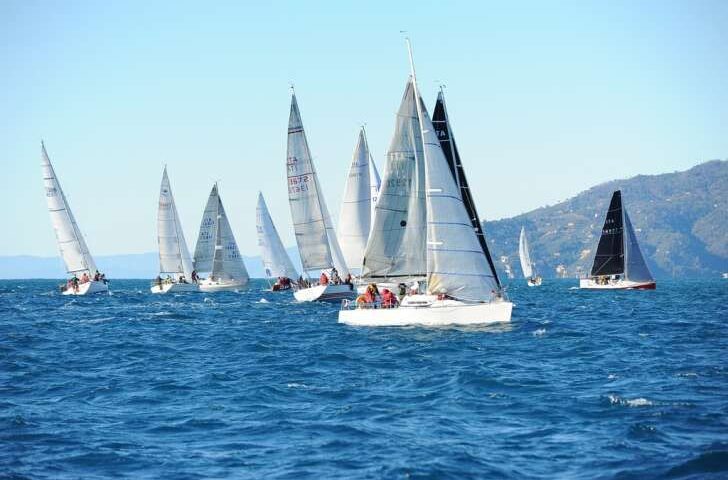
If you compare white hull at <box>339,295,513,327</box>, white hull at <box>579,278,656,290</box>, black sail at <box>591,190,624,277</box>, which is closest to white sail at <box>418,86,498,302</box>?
white hull at <box>339,295,513,327</box>

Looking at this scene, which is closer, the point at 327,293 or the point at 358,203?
the point at 327,293

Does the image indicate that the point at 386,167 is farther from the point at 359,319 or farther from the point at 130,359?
the point at 130,359

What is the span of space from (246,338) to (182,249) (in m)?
64.9

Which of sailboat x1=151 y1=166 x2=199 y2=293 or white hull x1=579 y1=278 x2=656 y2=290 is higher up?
sailboat x1=151 y1=166 x2=199 y2=293

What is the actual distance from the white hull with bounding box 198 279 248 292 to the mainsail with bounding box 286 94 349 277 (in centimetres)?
3459

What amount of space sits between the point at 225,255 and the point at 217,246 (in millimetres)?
1967

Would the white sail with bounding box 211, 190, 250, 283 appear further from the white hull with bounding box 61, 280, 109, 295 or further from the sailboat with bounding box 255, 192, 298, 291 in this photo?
the white hull with bounding box 61, 280, 109, 295

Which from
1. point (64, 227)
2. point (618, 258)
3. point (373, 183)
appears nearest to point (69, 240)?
point (64, 227)

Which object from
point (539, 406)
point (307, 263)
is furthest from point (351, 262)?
point (539, 406)

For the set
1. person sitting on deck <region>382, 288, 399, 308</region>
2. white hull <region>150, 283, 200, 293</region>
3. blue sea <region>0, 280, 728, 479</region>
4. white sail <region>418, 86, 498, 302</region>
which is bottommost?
blue sea <region>0, 280, 728, 479</region>

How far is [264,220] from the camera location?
9388cm

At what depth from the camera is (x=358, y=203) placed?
6353cm

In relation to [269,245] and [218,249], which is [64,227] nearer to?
[218,249]

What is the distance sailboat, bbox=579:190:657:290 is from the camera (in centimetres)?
8906
